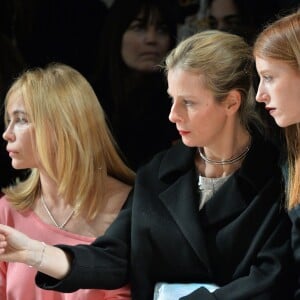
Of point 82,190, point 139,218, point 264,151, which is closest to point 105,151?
point 82,190

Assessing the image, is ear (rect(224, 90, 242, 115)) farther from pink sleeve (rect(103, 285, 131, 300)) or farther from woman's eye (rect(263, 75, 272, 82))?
pink sleeve (rect(103, 285, 131, 300))

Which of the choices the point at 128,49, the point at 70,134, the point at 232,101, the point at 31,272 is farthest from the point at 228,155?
the point at 128,49

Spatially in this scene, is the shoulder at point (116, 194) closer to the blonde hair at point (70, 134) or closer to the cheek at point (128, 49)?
the blonde hair at point (70, 134)

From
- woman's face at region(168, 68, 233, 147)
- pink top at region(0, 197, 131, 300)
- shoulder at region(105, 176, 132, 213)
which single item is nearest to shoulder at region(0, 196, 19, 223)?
pink top at region(0, 197, 131, 300)

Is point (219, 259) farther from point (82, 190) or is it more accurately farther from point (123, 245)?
point (82, 190)

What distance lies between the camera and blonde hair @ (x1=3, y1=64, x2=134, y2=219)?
1899 mm

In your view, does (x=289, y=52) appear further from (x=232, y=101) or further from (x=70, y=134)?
(x=70, y=134)

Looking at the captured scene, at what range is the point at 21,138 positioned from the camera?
6.25 ft

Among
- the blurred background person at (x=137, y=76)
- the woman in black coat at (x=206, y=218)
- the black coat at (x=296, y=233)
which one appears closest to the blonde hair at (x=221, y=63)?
the woman in black coat at (x=206, y=218)

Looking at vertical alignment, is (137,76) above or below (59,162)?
above

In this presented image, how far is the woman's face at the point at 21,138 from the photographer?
6.26ft

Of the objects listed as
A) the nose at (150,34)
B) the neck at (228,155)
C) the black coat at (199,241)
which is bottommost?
the black coat at (199,241)

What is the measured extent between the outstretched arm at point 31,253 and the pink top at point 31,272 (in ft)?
0.48

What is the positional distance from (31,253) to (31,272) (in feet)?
0.64
